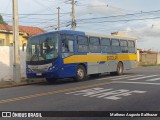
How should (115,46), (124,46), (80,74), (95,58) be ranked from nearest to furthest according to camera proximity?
(80,74), (95,58), (115,46), (124,46)

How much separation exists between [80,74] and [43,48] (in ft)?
9.56

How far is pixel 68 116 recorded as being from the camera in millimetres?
9297

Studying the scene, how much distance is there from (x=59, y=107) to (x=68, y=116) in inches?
50.0

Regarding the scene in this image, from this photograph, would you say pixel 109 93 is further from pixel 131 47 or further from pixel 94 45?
pixel 131 47

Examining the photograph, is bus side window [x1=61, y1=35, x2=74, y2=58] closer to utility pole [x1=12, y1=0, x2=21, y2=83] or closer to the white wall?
utility pole [x1=12, y1=0, x2=21, y2=83]

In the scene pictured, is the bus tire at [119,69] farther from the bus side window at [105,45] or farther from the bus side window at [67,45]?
the bus side window at [67,45]

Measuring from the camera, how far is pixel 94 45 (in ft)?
71.2

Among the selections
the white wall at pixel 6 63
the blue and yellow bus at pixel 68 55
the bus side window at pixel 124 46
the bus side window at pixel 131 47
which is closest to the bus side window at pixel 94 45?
the blue and yellow bus at pixel 68 55

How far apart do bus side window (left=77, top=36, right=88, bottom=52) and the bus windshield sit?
205 cm

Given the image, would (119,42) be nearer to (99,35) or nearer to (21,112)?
(99,35)

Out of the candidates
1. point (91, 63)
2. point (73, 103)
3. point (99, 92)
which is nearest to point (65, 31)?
point (91, 63)

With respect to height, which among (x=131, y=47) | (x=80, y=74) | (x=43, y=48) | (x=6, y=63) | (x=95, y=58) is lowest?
(x=80, y=74)

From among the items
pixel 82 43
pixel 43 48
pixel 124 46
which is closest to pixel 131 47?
pixel 124 46

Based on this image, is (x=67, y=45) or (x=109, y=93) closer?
(x=109, y=93)
